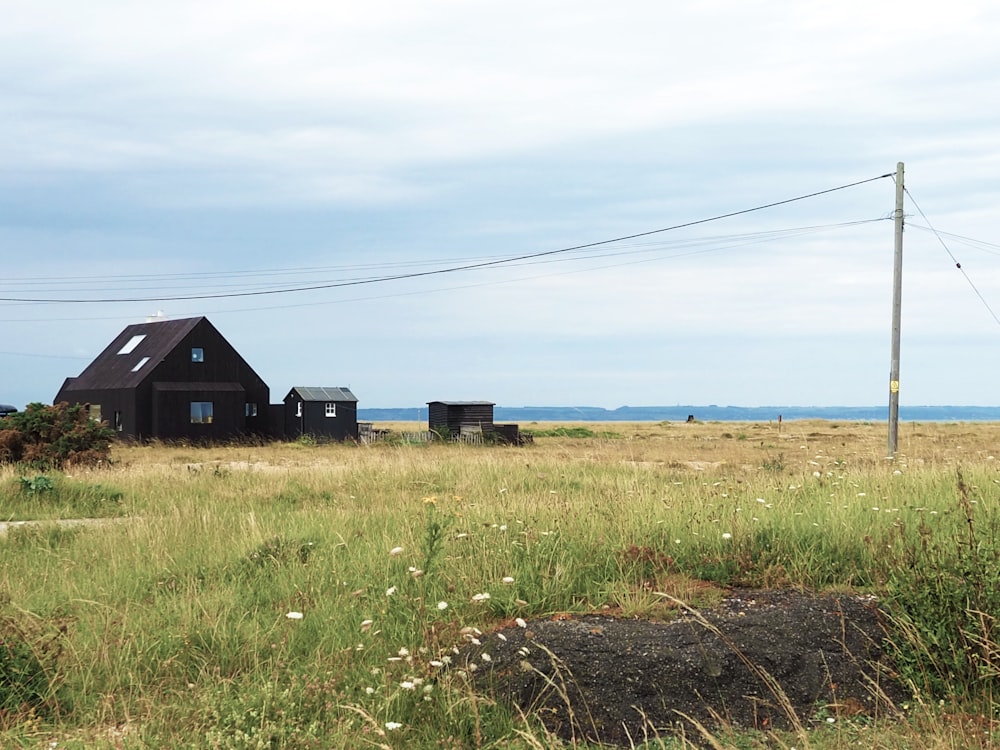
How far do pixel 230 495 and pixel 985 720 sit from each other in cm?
1176

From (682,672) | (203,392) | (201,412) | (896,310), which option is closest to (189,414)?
(201,412)

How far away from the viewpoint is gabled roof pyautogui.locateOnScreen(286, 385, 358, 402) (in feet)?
168

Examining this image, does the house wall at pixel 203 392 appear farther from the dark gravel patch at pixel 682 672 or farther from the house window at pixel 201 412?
the dark gravel patch at pixel 682 672

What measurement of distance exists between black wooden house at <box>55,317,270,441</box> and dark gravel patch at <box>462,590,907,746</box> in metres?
43.2

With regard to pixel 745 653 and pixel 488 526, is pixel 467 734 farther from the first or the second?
pixel 488 526

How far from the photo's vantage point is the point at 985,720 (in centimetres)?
514

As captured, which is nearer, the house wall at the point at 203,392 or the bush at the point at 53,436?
the bush at the point at 53,436

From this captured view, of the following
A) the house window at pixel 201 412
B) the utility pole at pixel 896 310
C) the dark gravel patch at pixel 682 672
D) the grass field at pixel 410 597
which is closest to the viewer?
the grass field at pixel 410 597

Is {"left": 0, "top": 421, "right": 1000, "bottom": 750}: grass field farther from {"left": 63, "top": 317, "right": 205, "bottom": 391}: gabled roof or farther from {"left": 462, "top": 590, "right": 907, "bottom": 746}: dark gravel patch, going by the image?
{"left": 63, "top": 317, "right": 205, "bottom": 391}: gabled roof

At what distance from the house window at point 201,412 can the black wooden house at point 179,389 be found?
5 cm

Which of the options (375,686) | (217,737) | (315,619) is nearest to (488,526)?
(315,619)

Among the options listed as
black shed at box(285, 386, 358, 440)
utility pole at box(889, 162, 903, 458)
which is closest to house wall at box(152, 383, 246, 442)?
black shed at box(285, 386, 358, 440)

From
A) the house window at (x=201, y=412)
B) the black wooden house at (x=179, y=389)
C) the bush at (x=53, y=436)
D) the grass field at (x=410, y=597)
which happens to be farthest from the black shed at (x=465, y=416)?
the grass field at (x=410, y=597)

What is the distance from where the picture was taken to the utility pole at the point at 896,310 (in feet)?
76.8
